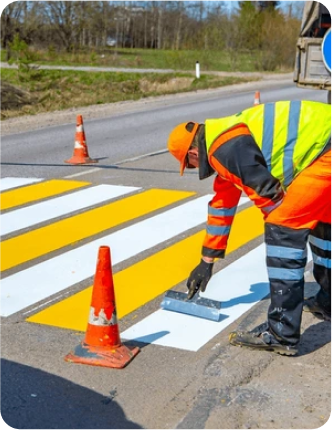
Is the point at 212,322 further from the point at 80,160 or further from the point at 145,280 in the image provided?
the point at 80,160

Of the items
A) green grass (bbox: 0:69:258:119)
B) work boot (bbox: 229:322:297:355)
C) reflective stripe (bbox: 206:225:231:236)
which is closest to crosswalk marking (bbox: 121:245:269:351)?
work boot (bbox: 229:322:297:355)

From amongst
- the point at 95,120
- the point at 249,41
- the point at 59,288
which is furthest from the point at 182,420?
the point at 249,41

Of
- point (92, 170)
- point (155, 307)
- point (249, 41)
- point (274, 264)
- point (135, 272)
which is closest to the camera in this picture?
point (274, 264)

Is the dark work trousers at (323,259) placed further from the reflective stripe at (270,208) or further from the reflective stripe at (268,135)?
the reflective stripe at (268,135)

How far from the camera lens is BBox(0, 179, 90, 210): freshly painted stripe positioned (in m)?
8.79

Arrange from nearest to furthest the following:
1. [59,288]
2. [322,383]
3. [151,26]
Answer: [322,383], [59,288], [151,26]

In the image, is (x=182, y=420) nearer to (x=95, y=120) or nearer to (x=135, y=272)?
(x=135, y=272)

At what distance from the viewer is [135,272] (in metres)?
6.16

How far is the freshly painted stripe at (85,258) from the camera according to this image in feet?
18.3

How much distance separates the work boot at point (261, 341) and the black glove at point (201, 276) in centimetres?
45

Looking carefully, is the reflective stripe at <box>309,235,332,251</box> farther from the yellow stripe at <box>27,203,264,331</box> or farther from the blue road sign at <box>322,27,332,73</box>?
the blue road sign at <box>322,27,332,73</box>

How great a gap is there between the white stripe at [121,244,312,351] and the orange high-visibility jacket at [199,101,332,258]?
3.32ft

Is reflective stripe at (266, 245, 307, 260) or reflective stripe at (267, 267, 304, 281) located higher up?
reflective stripe at (266, 245, 307, 260)

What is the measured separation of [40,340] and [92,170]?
6.49m
